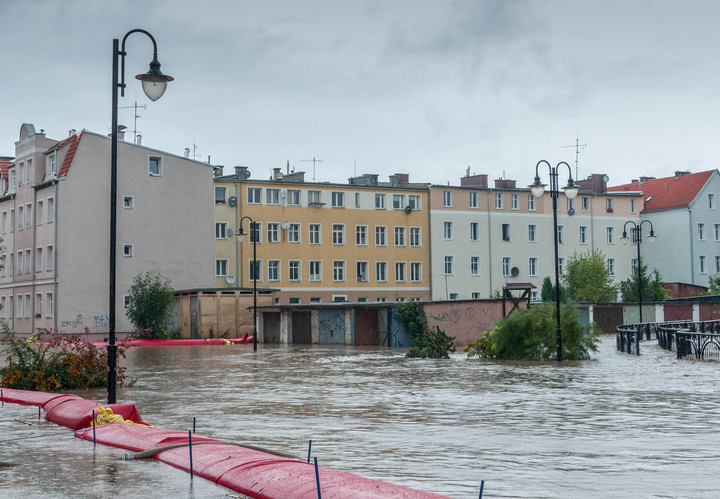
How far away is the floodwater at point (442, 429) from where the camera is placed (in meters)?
9.37

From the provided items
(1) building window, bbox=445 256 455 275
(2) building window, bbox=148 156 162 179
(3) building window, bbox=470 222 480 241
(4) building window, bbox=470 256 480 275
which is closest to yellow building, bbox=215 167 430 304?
(1) building window, bbox=445 256 455 275

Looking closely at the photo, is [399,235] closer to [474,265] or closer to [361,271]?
[361,271]

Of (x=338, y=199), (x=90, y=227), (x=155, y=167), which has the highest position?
(x=155, y=167)

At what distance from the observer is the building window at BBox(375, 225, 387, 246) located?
76.8 meters

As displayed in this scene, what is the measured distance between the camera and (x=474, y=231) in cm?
7962

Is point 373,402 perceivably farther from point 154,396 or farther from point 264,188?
point 264,188

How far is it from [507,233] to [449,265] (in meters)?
6.00

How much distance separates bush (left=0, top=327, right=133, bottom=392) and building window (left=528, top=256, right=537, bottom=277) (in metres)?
61.7

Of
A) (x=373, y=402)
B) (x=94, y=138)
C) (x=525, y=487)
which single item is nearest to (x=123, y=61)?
(x=373, y=402)

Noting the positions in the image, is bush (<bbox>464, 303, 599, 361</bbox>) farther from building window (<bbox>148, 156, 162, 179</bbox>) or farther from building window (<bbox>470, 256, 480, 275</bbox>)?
building window (<bbox>470, 256, 480, 275</bbox>)

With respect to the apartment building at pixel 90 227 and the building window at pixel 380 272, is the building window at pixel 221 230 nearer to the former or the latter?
the apartment building at pixel 90 227

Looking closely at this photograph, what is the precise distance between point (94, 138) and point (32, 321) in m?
13.1

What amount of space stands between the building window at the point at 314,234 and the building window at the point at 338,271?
2.25 meters

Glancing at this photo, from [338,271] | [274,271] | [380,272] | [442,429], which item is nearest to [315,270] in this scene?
[338,271]
